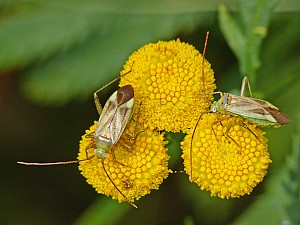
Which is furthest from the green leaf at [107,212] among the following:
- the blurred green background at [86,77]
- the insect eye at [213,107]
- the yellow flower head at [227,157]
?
the insect eye at [213,107]

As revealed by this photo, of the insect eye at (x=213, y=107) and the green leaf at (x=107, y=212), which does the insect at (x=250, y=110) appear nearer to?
the insect eye at (x=213, y=107)

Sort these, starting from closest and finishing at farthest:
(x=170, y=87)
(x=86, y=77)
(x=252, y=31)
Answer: (x=170, y=87)
(x=252, y=31)
(x=86, y=77)

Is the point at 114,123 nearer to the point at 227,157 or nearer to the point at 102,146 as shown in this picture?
the point at 102,146

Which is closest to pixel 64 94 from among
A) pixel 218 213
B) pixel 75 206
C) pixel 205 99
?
pixel 75 206

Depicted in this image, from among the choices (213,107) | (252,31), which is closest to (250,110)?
(213,107)

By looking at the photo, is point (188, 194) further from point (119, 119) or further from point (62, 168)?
point (119, 119)

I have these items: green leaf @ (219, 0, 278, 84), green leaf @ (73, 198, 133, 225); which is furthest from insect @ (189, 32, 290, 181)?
green leaf @ (73, 198, 133, 225)

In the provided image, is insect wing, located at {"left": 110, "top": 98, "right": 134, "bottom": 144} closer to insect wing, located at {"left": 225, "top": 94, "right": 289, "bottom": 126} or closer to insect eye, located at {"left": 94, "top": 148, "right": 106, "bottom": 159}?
insect eye, located at {"left": 94, "top": 148, "right": 106, "bottom": 159}
